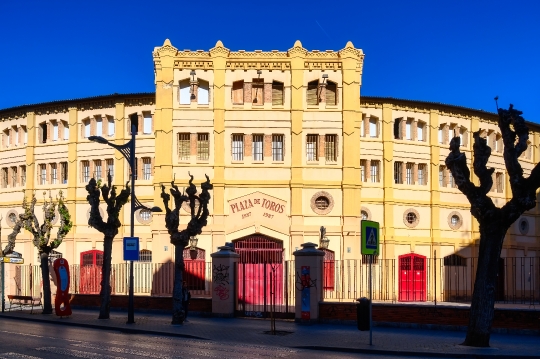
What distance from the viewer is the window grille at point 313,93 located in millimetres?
42125

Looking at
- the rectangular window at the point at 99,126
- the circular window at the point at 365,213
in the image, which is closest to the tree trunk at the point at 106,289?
the rectangular window at the point at 99,126

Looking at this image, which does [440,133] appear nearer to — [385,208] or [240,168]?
[385,208]

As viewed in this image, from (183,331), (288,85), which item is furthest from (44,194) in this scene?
(183,331)

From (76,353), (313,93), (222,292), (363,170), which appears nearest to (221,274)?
(222,292)

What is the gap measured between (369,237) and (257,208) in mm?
→ 22465

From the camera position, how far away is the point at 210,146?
4144 centimetres

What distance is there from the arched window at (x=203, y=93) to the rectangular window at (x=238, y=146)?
2.64 m

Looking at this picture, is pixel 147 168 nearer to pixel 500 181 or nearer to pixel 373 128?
pixel 373 128

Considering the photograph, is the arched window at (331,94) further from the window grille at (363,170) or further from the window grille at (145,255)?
the window grille at (145,255)

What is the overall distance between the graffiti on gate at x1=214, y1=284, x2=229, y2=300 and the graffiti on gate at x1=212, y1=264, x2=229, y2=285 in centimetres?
17

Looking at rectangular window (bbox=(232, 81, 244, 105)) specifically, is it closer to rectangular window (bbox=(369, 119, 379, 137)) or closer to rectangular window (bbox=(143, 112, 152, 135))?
rectangular window (bbox=(143, 112, 152, 135))

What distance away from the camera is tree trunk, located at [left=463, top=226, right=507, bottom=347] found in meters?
18.7

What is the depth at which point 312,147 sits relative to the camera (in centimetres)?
4191

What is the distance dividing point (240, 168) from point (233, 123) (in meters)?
2.54
